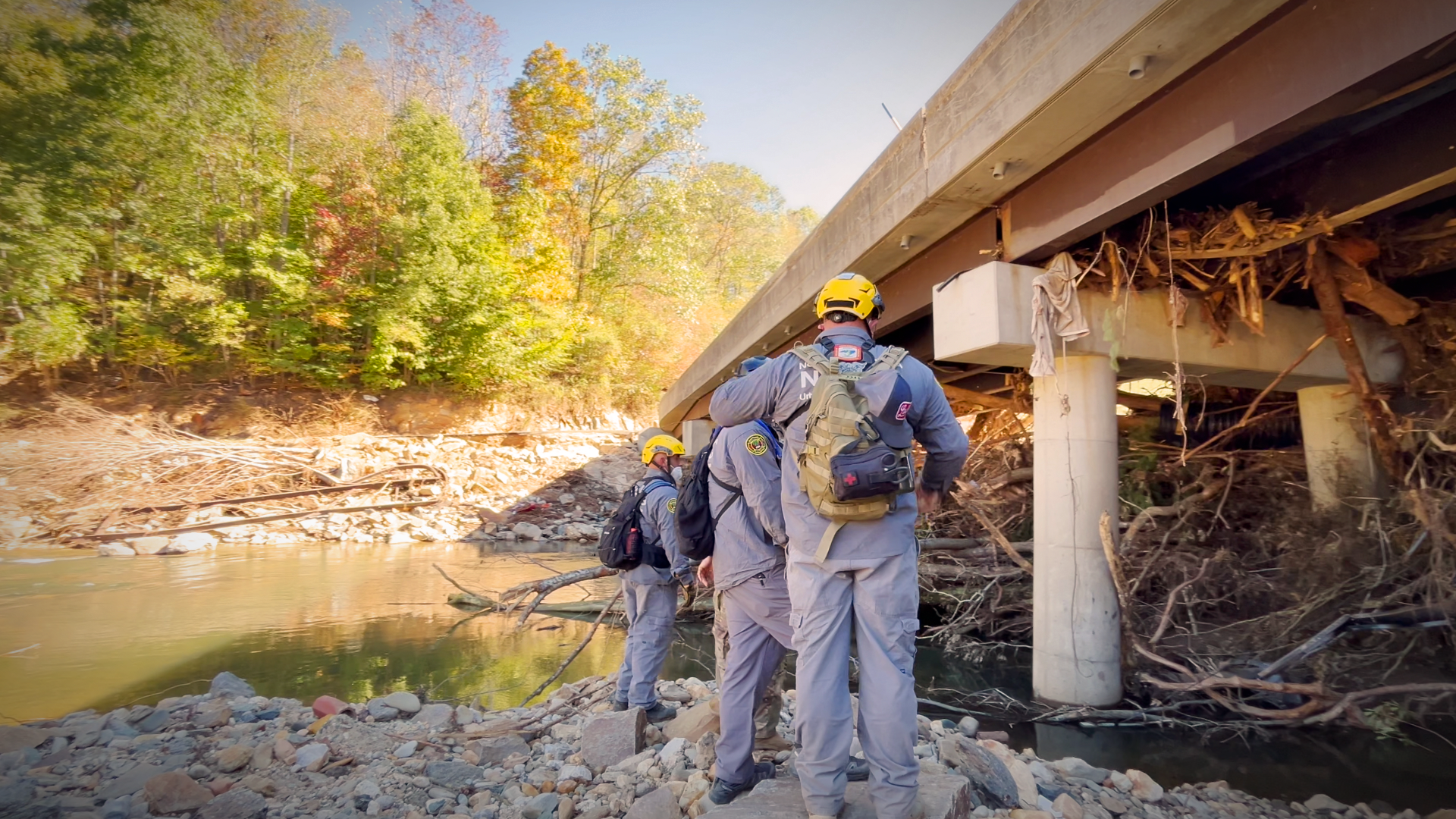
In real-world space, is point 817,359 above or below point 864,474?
above

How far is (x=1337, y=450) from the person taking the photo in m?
7.47

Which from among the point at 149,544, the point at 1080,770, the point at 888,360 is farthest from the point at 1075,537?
the point at 149,544

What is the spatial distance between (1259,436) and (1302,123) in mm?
6297

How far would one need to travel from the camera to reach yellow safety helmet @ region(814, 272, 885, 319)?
10.5 feet

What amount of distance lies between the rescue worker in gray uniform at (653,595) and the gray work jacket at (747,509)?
3.69ft

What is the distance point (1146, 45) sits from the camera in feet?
14.3

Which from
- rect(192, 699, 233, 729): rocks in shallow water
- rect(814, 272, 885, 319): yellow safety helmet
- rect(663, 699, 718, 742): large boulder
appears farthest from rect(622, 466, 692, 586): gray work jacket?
rect(192, 699, 233, 729): rocks in shallow water

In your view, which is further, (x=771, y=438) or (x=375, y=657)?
(x=375, y=657)

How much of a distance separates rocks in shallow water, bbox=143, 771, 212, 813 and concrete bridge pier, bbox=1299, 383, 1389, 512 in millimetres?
9202

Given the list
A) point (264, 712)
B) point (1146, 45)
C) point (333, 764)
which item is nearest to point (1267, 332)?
point (1146, 45)

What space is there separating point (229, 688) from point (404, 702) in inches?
62.9

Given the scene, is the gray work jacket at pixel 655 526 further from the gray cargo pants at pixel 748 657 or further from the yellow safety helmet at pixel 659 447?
the gray cargo pants at pixel 748 657

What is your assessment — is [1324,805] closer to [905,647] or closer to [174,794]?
[905,647]

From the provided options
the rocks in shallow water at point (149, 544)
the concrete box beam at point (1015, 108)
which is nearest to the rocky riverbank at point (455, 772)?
the concrete box beam at point (1015, 108)
